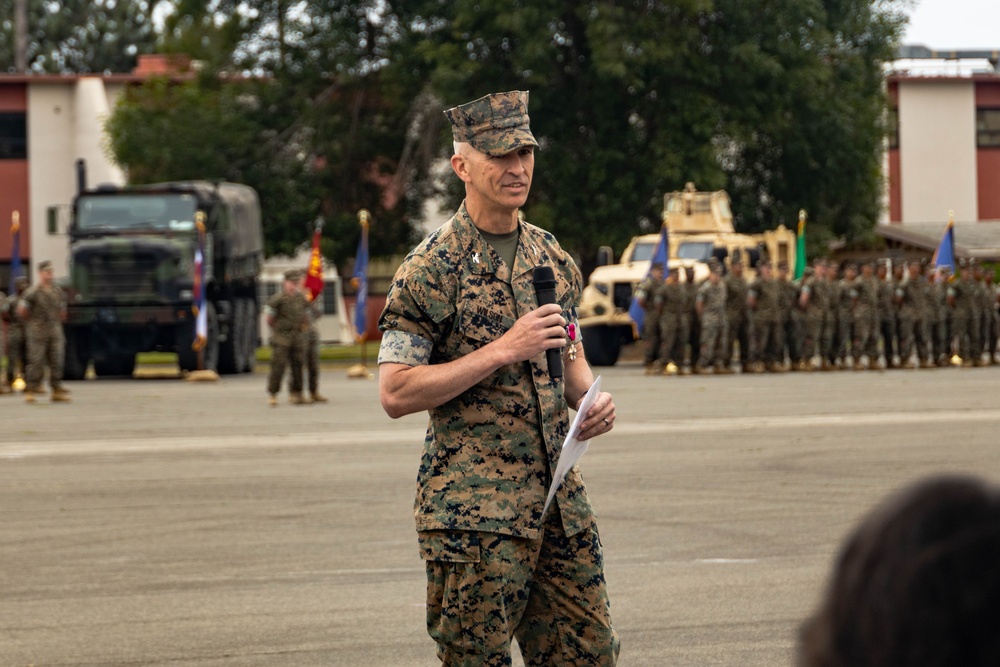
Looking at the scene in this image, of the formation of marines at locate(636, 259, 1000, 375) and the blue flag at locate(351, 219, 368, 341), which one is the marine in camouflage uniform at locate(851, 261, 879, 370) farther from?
the blue flag at locate(351, 219, 368, 341)

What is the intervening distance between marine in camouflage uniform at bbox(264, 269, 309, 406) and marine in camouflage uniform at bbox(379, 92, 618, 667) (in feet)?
58.4

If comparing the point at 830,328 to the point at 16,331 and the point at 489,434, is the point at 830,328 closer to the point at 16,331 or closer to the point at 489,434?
the point at 16,331

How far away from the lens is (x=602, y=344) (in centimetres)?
3288

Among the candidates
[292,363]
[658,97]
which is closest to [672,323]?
[292,363]

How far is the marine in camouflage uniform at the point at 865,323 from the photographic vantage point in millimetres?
30734

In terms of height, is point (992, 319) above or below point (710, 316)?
below

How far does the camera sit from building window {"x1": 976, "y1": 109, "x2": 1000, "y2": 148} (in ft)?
207

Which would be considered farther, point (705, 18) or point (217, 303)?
point (705, 18)

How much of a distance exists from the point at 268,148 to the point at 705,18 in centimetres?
1230

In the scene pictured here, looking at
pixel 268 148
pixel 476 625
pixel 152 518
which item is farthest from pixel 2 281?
pixel 476 625

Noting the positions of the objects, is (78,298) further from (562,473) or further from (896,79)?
(896,79)

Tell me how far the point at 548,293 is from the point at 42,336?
21116mm

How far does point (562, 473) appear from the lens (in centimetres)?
419

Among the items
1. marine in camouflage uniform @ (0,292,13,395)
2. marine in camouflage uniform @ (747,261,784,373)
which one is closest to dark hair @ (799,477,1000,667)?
marine in camouflage uniform @ (0,292,13,395)
